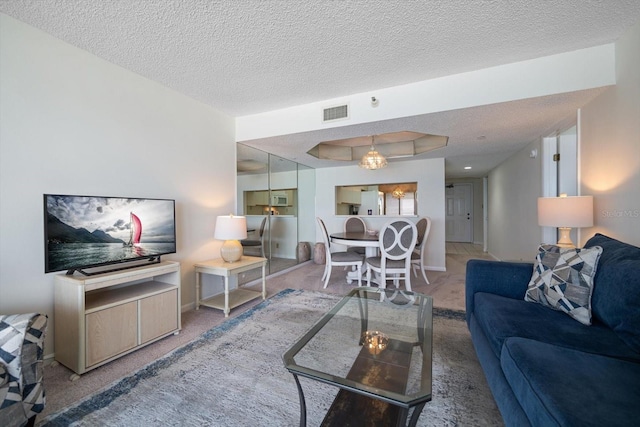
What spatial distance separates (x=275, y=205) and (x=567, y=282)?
152 inches

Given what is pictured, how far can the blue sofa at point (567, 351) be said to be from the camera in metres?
0.82

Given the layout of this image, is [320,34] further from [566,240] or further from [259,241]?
[259,241]

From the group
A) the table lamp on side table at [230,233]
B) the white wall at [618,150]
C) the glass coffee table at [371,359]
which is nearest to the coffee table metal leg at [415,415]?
the glass coffee table at [371,359]

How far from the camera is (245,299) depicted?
3037 millimetres

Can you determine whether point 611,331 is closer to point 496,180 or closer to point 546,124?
point 546,124

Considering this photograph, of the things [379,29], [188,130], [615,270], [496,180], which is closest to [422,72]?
[379,29]

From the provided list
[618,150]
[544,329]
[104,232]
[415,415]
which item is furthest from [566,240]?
[104,232]

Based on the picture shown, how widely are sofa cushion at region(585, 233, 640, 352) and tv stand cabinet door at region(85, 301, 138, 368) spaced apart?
3038 millimetres

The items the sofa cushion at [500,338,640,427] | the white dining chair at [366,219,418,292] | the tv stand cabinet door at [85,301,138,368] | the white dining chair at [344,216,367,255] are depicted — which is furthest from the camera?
the white dining chair at [344,216,367,255]

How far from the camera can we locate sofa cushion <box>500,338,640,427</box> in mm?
776

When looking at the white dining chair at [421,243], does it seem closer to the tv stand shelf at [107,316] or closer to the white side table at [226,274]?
the white side table at [226,274]

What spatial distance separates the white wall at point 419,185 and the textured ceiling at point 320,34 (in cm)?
234

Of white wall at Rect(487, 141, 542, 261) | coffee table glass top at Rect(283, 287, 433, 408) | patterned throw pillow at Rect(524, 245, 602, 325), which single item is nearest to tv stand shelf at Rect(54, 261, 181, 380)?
coffee table glass top at Rect(283, 287, 433, 408)

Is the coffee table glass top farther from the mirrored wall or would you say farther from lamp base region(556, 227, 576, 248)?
the mirrored wall
